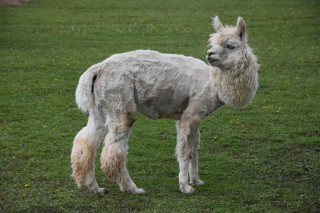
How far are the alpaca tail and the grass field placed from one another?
1230 mm

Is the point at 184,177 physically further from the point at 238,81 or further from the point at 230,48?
the point at 230,48

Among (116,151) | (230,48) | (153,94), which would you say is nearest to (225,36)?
(230,48)

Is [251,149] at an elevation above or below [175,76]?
below

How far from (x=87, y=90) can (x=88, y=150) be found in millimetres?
787

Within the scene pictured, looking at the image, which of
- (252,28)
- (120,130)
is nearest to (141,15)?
(252,28)

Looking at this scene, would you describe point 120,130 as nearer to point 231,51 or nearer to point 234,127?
point 231,51

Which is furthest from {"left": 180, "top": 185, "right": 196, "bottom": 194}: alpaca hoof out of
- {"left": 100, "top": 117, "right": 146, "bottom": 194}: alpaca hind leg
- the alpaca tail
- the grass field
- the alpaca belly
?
the alpaca tail

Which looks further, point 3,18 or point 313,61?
point 3,18

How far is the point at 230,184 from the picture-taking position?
6.96m

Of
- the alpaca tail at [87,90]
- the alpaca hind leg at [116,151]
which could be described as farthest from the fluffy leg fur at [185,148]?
the alpaca tail at [87,90]

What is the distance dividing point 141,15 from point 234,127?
15258mm

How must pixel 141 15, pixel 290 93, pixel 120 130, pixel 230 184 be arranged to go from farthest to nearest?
1. pixel 141 15
2. pixel 290 93
3. pixel 230 184
4. pixel 120 130

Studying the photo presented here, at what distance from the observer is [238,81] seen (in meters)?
6.36

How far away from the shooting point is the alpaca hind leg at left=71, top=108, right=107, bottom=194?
247 inches
